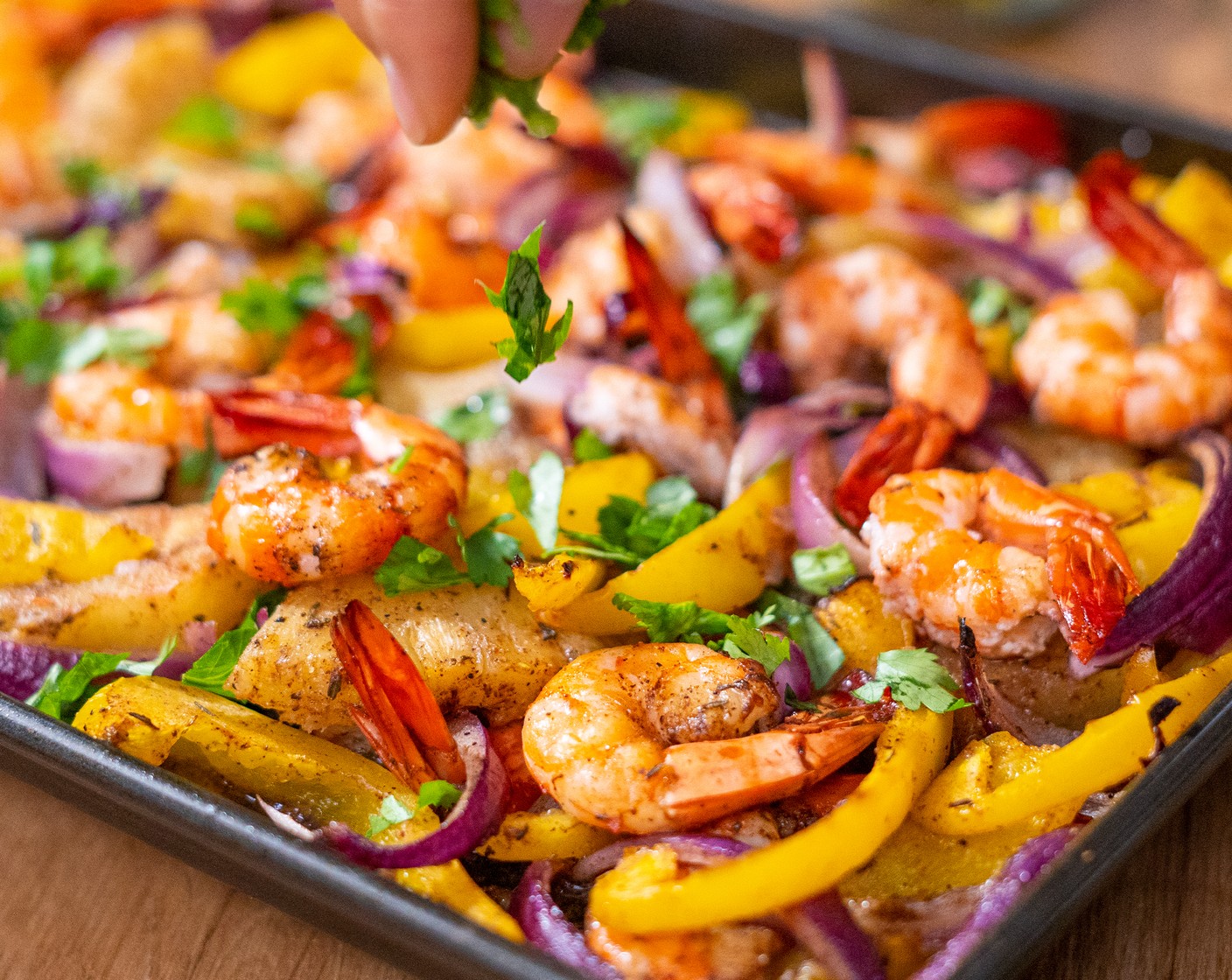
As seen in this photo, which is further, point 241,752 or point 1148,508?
point 1148,508

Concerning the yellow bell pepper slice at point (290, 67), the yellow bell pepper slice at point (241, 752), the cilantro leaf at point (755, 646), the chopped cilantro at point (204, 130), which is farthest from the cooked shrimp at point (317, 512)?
the yellow bell pepper slice at point (290, 67)

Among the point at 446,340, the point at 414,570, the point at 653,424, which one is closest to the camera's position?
the point at 414,570

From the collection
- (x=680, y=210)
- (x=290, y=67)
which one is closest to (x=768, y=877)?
(x=680, y=210)

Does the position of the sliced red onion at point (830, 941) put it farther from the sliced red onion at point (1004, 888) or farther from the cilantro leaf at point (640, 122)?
the cilantro leaf at point (640, 122)

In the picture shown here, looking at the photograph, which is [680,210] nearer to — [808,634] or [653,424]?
[653,424]

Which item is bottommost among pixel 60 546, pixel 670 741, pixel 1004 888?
pixel 60 546

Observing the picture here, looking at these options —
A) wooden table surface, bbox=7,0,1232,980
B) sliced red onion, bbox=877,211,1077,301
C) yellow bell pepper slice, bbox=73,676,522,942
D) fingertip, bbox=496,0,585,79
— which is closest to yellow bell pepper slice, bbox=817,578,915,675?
wooden table surface, bbox=7,0,1232,980

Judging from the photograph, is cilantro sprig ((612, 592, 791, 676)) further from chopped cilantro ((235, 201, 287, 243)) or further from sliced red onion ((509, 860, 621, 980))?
chopped cilantro ((235, 201, 287, 243))
